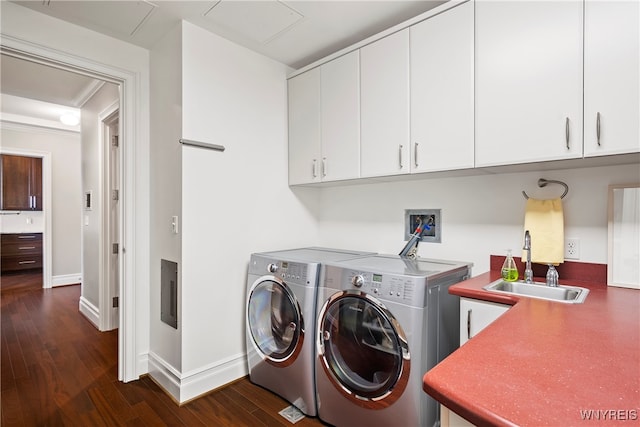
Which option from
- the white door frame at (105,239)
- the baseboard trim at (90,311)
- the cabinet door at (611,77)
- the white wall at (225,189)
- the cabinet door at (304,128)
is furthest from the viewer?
the baseboard trim at (90,311)

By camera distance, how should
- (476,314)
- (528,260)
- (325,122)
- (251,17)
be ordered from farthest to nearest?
(325,122) → (251,17) → (528,260) → (476,314)

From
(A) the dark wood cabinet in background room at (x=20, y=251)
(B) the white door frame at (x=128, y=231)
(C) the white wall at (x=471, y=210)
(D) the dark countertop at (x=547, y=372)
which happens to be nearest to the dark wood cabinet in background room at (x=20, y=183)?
(A) the dark wood cabinet in background room at (x=20, y=251)

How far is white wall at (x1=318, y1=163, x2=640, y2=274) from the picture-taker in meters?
1.65

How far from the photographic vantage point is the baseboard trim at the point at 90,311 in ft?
11.0

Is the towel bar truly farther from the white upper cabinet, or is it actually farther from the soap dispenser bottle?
the soap dispenser bottle

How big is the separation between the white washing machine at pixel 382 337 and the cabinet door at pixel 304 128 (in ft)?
3.03

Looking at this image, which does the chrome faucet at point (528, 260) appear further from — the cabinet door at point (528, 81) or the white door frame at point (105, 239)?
the white door frame at point (105, 239)

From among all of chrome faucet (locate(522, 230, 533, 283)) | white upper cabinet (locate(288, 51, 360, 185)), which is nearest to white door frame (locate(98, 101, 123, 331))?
white upper cabinet (locate(288, 51, 360, 185))

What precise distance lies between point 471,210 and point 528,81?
2.62ft

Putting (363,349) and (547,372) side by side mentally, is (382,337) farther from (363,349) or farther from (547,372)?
(547,372)

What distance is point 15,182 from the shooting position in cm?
552

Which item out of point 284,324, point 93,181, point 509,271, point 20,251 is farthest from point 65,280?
point 509,271

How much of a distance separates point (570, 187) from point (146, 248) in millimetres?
2722

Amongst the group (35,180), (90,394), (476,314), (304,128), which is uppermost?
(304,128)
